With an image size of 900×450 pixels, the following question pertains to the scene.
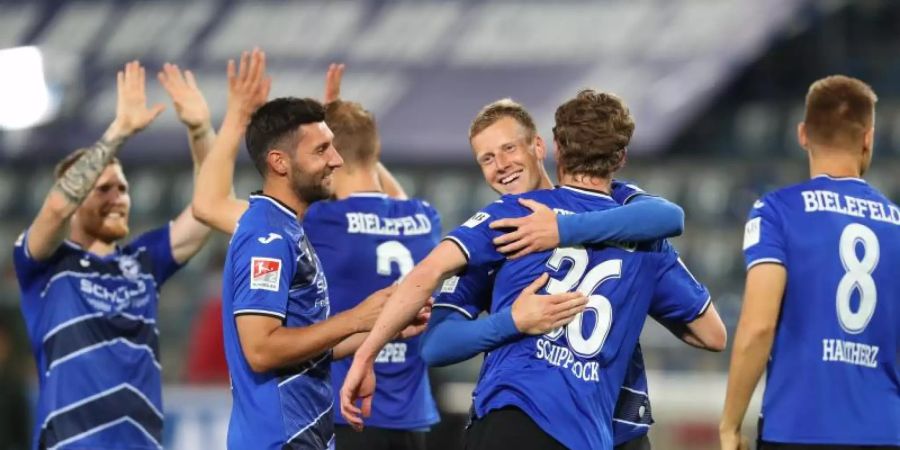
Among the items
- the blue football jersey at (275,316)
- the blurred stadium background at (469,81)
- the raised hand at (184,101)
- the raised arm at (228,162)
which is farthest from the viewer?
the blurred stadium background at (469,81)

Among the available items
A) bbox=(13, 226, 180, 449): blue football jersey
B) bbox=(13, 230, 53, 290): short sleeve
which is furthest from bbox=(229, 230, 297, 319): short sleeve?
bbox=(13, 230, 53, 290): short sleeve

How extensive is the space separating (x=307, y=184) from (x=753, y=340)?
64.8 inches

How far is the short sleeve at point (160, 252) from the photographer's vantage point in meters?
6.48

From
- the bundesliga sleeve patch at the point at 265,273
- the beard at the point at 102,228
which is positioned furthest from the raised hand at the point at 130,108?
the bundesliga sleeve patch at the point at 265,273

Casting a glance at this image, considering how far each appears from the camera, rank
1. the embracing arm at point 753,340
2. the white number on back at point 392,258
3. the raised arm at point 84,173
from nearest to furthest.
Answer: the embracing arm at point 753,340
the raised arm at point 84,173
the white number on back at point 392,258

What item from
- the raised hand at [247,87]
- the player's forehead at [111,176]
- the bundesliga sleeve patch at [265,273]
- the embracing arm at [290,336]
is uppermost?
the raised hand at [247,87]

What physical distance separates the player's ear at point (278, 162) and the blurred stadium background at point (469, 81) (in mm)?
6867

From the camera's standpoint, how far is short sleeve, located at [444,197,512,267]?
4.59 meters

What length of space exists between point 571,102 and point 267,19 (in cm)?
1204

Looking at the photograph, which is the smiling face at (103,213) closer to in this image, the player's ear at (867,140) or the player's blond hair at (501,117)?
the player's blond hair at (501,117)

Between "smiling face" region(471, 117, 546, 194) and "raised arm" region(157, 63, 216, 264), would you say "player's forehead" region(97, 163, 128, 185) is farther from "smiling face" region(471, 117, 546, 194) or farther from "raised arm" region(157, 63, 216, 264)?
"smiling face" region(471, 117, 546, 194)

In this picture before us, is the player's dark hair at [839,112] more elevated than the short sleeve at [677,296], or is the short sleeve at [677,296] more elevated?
the player's dark hair at [839,112]

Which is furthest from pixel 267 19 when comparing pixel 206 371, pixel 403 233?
pixel 403 233

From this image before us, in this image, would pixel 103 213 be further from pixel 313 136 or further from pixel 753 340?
pixel 753 340
